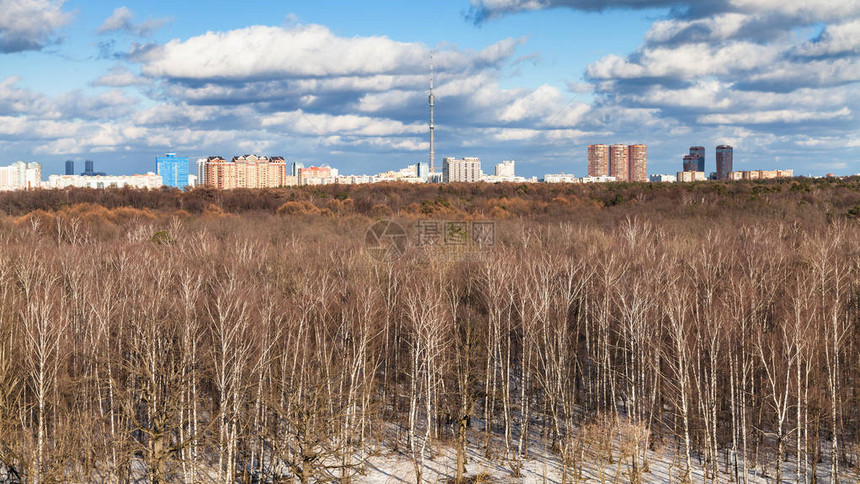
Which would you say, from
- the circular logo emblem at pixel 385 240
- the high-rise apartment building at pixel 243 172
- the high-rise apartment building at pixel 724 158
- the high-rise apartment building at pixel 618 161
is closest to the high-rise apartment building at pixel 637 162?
the high-rise apartment building at pixel 618 161

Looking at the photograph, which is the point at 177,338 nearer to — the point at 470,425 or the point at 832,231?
the point at 470,425

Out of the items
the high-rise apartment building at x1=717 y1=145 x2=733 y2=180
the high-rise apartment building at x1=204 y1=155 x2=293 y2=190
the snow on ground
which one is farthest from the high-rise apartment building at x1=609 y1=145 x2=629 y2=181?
the snow on ground

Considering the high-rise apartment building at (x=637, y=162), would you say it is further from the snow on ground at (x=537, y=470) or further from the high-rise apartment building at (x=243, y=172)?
the snow on ground at (x=537, y=470)

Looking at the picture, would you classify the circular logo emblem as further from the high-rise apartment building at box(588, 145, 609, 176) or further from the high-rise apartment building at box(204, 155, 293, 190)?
the high-rise apartment building at box(588, 145, 609, 176)

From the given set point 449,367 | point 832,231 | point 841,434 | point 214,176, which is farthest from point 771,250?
point 214,176

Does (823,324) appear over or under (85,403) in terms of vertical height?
over

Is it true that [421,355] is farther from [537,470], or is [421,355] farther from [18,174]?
[18,174]
